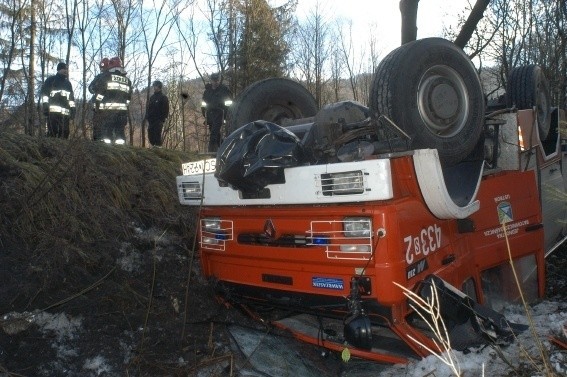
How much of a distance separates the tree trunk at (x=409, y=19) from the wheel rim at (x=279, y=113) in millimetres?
4506

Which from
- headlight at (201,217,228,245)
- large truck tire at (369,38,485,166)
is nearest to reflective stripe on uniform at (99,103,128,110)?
headlight at (201,217,228,245)

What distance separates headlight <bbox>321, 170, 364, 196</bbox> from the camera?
3355mm

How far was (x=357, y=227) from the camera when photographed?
350 centimetres

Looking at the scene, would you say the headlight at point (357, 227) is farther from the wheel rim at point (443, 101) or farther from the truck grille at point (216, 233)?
the truck grille at point (216, 233)

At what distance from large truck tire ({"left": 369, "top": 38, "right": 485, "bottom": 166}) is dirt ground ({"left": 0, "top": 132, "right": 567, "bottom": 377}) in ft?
5.75

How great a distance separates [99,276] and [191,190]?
1.07 m

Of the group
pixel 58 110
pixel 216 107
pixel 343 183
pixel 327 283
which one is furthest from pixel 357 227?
pixel 216 107

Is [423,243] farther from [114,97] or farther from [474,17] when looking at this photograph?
[474,17]

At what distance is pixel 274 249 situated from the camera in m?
3.96

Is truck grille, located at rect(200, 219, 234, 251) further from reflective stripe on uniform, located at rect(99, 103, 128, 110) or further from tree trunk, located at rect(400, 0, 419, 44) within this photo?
tree trunk, located at rect(400, 0, 419, 44)

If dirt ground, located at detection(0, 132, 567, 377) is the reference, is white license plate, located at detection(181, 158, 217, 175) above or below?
above

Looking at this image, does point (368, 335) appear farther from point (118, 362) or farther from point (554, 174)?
point (554, 174)

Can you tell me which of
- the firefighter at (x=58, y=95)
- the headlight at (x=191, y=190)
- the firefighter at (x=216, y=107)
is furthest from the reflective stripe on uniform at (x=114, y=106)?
the headlight at (x=191, y=190)

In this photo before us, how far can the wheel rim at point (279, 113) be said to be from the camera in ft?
17.1
